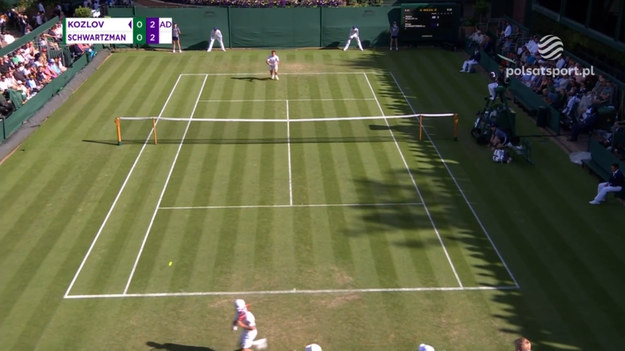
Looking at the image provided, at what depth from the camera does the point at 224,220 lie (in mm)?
25156

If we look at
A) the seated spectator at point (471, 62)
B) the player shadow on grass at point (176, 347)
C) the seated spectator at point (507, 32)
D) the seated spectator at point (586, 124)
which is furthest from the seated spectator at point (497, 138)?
the player shadow on grass at point (176, 347)

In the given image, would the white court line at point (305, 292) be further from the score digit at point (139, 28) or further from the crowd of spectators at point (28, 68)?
the score digit at point (139, 28)

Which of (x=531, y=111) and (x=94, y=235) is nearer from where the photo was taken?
(x=94, y=235)

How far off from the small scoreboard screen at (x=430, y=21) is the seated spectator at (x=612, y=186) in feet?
78.3

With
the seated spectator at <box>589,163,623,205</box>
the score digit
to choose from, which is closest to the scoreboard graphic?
the score digit

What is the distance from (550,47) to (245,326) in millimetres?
28706

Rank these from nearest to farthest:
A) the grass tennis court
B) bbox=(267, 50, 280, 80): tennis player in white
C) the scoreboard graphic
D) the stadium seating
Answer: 1. the grass tennis court
2. the stadium seating
3. bbox=(267, 50, 280, 80): tennis player in white
4. the scoreboard graphic

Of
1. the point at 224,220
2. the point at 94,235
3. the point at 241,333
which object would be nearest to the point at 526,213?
the point at 224,220

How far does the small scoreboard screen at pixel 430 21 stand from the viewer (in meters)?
48.1

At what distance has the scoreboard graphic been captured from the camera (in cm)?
4728

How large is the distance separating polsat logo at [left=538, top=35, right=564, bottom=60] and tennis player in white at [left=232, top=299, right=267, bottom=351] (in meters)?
27.4

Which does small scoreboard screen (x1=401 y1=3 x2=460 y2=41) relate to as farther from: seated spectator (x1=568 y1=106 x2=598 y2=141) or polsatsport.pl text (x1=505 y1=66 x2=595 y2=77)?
seated spectator (x1=568 y1=106 x2=598 y2=141)

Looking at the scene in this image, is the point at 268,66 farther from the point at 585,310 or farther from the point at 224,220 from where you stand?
the point at 585,310

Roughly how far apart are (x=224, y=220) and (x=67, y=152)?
9806 millimetres
